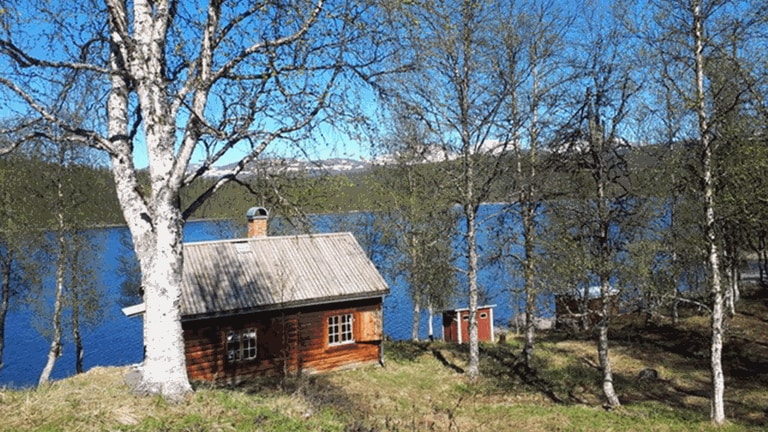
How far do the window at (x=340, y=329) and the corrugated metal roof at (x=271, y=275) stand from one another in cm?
114

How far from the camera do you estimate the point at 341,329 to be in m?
18.4

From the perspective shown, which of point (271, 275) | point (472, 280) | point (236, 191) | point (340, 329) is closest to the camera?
point (236, 191)

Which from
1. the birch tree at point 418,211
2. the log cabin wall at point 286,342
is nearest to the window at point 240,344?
the log cabin wall at point 286,342

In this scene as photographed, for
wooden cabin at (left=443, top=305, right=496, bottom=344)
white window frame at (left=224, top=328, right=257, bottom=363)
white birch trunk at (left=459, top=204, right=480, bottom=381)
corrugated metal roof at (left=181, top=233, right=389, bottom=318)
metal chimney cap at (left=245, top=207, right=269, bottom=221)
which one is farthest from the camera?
wooden cabin at (left=443, top=305, right=496, bottom=344)

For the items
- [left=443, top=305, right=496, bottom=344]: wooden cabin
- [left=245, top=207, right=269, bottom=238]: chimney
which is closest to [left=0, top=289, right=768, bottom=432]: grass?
[left=443, top=305, right=496, bottom=344]: wooden cabin

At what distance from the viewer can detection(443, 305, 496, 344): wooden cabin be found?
93.5ft

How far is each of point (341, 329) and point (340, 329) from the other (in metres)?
0.06

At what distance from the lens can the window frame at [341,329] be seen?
18141mm

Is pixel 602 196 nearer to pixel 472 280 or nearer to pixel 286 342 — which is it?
pixel 472 280

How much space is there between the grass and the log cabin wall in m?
0.73

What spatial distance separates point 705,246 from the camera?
37.9 ft

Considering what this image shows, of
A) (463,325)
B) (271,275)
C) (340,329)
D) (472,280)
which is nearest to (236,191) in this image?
(271,275)

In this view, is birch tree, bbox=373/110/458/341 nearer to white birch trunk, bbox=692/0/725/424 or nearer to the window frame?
the window frame

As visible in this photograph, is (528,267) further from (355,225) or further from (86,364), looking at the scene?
(86,364)
